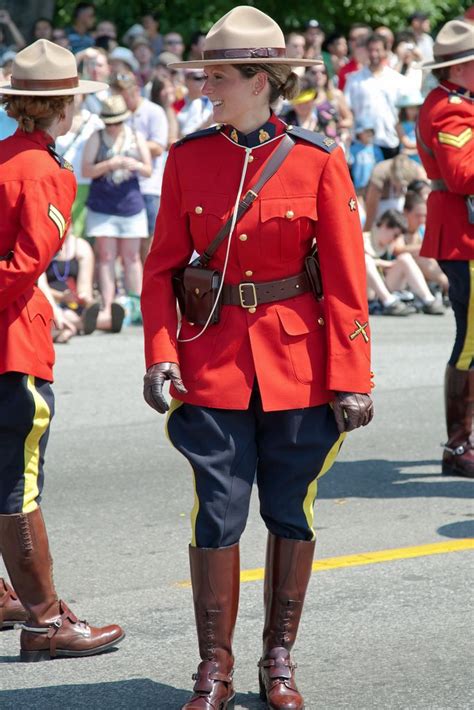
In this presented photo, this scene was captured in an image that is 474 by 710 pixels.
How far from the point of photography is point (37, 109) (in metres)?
4.71

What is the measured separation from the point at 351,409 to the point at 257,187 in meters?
0.71

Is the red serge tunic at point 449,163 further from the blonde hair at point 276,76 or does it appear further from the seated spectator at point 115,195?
the seated spectator at point 115,195

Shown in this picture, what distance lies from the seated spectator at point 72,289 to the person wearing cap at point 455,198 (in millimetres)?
4920

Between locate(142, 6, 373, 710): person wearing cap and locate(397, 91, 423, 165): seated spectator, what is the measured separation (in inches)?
448

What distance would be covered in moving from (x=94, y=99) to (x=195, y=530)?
33.1 ft

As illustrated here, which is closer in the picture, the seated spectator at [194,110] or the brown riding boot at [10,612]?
the brown riding boot at [10,612]

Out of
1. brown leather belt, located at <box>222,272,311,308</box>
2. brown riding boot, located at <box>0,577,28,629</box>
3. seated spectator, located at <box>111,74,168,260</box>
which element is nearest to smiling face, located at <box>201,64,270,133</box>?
brown leather belt, located at <box>222,272,311,308</box>

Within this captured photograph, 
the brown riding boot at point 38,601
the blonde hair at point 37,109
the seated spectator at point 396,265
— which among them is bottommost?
the seated spectator at point 396,265

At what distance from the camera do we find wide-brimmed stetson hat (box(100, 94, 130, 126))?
12.1 meters

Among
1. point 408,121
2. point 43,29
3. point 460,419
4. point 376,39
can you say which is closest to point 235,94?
point 460,419

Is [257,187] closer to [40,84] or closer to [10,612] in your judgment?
[40,84]

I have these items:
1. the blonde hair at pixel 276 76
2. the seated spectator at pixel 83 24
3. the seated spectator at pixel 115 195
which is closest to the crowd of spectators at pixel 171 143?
the seated spectator at pixel 115 195

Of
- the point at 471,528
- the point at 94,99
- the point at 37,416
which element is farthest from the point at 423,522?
the point at 94,99

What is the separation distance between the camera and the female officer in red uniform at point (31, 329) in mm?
4593
